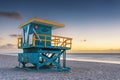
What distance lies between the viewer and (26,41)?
14414mm

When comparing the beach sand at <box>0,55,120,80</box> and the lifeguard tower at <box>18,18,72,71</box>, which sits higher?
the lifeguard tower at <box>18,18,72,71</box>

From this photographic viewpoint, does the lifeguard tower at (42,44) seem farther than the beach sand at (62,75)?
Yes

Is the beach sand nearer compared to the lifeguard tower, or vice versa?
the beach sand

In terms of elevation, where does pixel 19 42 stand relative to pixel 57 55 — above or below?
above

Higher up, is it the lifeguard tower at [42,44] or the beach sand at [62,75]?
the lifeguard tower at [42,44]

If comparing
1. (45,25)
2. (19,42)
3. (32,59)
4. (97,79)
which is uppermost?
(45,25)

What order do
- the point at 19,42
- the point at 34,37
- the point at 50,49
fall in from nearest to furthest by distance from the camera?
the point at 34,37, the point at 50,49, the point at 19,42

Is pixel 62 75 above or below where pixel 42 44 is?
below

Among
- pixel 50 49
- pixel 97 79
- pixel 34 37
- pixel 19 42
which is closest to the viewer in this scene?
pixel 97 79

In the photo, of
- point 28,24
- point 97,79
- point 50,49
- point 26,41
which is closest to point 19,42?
point 26,41

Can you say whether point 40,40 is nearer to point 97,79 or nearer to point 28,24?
point 28,24

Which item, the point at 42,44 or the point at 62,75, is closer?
the point at 62,75

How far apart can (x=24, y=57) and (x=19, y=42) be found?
6.36 feet

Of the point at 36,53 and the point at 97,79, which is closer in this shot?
the point at 97,79
